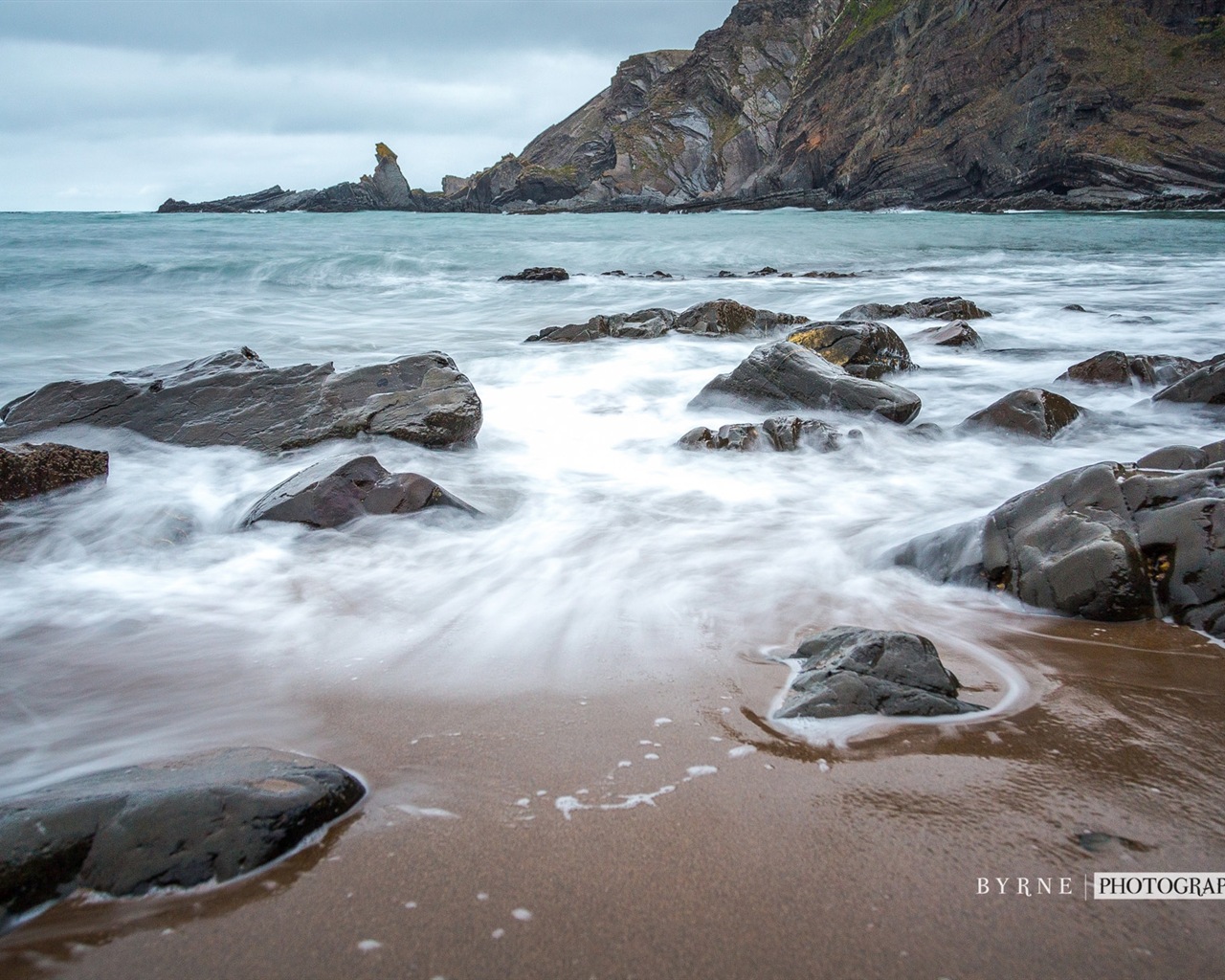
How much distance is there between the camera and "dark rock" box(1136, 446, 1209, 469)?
3617 millimetres

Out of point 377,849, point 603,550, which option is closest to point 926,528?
point 603,550

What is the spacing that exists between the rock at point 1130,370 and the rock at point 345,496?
563cm

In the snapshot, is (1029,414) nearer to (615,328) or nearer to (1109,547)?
(1109,547)

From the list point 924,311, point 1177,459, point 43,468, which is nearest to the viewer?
point 1177,459

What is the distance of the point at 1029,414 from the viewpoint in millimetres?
5672

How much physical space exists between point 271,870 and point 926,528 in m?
3.39

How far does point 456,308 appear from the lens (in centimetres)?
1466

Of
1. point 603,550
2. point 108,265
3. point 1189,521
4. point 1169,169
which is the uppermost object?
point 1169,169

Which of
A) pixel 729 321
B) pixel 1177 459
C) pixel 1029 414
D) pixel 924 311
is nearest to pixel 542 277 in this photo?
pixel 729 321

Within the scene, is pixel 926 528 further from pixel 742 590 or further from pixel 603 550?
pixel 603 550

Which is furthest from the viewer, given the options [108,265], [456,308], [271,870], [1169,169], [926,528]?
[1169,169]

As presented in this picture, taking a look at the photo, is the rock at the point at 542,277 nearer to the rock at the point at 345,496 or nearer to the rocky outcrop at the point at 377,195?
the rock at the point at 345,496

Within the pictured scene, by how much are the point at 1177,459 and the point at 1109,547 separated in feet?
3.70

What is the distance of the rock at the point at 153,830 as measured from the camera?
5.31 ft
